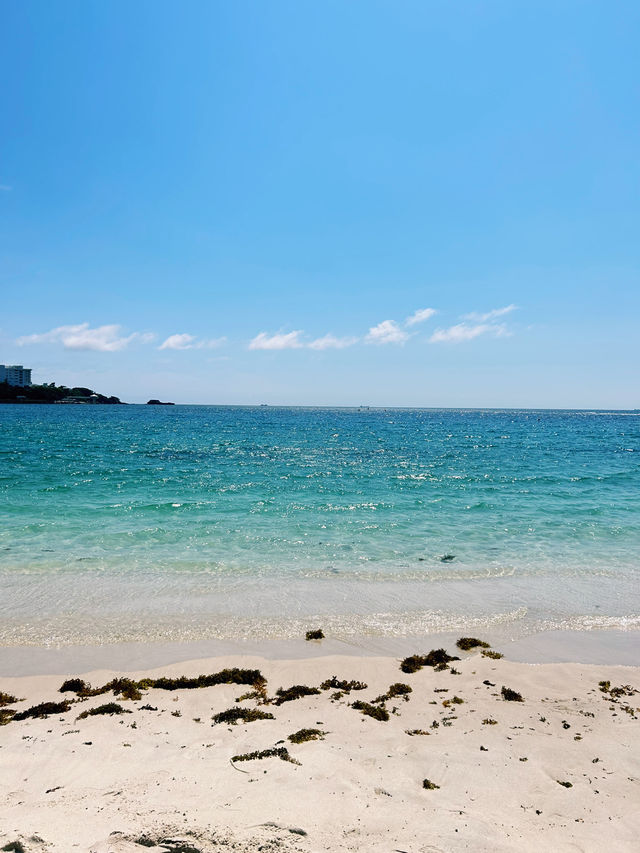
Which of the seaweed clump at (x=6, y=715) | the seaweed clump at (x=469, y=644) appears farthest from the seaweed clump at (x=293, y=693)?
the seaweed clump at (x=6, y=715)

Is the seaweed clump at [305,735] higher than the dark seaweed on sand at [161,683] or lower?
higher

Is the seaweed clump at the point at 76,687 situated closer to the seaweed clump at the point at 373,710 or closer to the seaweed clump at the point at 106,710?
the seaweed clump at the point at 106,710

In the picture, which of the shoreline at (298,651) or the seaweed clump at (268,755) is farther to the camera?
the shoreline at (298,651)

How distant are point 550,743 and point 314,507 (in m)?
18.6

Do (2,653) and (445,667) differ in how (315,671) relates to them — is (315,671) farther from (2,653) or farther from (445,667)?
(2,653)

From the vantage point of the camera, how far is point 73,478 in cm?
3231

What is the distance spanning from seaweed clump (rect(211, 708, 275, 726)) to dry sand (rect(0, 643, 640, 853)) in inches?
4.6

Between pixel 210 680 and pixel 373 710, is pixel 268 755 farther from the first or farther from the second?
pixel 210 680

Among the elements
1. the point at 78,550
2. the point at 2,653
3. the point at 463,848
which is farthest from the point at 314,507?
the point at 463,848

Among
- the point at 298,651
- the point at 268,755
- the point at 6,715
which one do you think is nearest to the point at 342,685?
the point at 298,651

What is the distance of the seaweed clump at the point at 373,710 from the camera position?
7531 millimetres

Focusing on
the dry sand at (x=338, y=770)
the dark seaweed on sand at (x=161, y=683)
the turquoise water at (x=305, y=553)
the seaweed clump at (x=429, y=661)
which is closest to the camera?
the dry sand at (x=338, y=770)

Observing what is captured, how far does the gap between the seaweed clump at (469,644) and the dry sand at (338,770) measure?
118cm

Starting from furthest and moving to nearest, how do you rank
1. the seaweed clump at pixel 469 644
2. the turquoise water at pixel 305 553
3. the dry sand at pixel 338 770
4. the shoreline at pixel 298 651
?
the turquoise water at pixel 305 553, the seaweed clump at pixel 469 644, the shoreline at pixel 298 651, the dry sand at pixel 338 770
